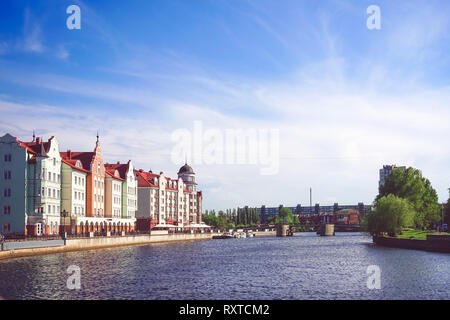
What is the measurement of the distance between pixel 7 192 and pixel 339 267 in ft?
199

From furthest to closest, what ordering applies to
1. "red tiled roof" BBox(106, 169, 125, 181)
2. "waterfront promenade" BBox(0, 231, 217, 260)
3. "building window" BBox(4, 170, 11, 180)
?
"red tiled roof" BBox(106, 169, 125, 181) < "building window" BBox(4, 170, 11, 180) < "waterfront promenade" BBox(0, 231, 217, 260)

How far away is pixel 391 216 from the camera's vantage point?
4660 inches

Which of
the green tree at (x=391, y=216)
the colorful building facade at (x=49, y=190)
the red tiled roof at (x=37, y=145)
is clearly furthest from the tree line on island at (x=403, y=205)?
the red tiled roof at (x=37, y=145)

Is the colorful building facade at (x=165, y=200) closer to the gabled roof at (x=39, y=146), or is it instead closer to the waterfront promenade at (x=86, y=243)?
the waterfront promenade at (x=86, y=243)

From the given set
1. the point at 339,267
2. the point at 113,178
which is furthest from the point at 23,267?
the point at 113,178

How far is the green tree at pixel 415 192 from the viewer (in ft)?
456

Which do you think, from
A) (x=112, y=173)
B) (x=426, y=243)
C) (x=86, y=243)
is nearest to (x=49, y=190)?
(x=86, y=243)

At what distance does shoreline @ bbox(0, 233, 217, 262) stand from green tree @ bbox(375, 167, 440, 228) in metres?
56.2

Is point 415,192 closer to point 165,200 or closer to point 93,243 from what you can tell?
point 165,200

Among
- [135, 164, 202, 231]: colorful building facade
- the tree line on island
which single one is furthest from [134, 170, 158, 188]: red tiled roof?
the tree line on island

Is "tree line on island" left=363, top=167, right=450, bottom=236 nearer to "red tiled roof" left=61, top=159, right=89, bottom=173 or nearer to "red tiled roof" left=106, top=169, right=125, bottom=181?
"red tiled roof" left=106, top=169, right=125, bottom=181

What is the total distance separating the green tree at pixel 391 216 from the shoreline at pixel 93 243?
5323cm

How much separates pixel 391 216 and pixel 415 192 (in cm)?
2520

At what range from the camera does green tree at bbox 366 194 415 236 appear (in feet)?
387
